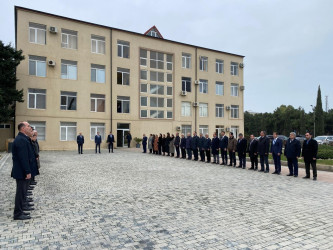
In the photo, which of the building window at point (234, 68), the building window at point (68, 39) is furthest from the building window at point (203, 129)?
the building window at point (68, 39)

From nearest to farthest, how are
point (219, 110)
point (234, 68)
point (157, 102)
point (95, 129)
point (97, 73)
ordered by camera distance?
point (95, 129) < point (97, 73) < point (157, 102) < point (219, 110) < point (234, 68)

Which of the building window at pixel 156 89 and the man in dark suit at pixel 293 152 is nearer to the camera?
A: the man in dark suit at pixel 293 152

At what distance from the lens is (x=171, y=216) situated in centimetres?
595

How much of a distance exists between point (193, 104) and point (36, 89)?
64.7 ft

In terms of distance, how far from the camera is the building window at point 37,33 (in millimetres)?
27484

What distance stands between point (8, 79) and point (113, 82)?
10972mm

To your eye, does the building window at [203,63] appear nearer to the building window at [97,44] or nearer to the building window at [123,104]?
the building window at [123,104]

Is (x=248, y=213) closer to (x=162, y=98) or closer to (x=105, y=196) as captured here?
(x=105, y=196)

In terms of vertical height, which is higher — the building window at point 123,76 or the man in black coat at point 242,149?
the building window at point 123,76

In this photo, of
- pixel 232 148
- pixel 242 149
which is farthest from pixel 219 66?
pixel 242 149

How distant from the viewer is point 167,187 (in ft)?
30.2

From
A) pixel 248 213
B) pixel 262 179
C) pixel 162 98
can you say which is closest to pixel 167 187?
pixel 248 213

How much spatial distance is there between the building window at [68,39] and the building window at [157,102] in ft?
36.3

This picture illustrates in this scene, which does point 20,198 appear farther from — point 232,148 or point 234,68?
point 234,68
